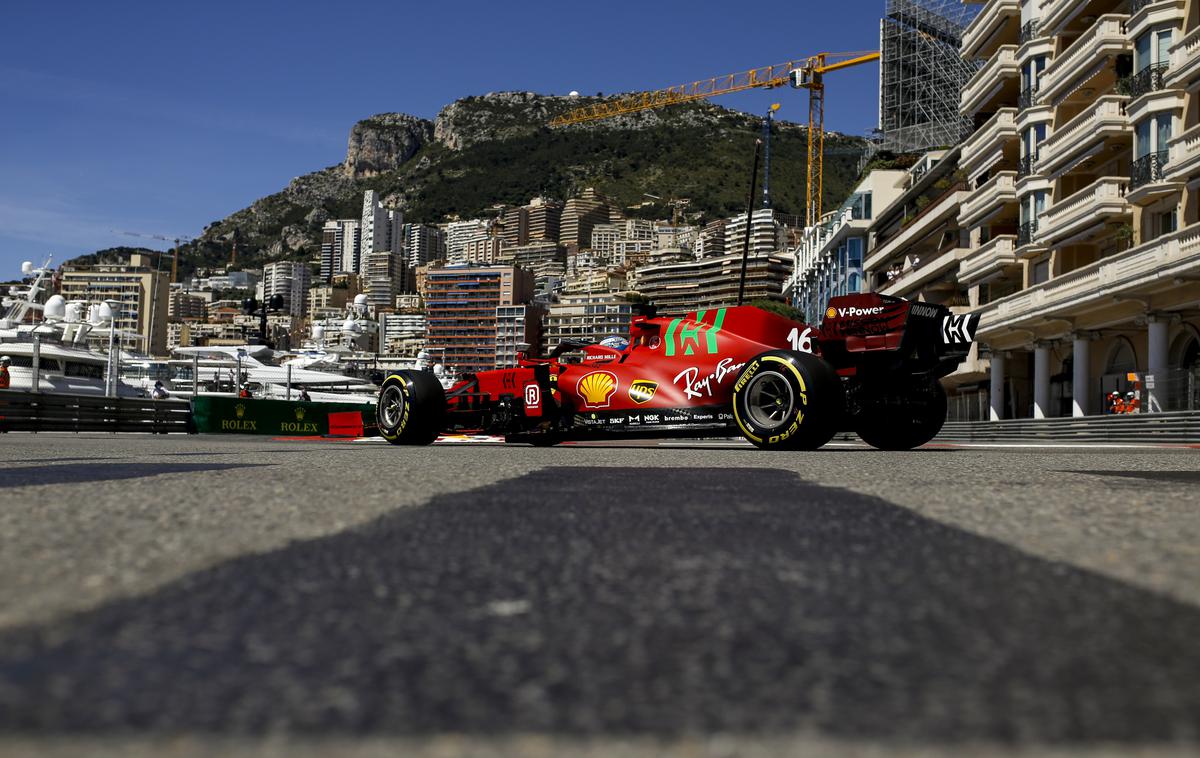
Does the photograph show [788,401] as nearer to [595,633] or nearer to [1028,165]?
[595,633]

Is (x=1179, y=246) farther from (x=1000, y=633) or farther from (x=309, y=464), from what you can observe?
(x=1000, y=633)

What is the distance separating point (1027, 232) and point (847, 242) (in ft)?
114

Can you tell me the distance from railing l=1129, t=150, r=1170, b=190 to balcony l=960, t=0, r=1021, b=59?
12.5 meters

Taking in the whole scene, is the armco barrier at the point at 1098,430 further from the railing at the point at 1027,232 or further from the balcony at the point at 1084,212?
the railing at the point at 1027,232

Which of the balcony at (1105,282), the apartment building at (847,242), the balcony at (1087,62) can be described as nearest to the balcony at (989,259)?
the balcony at (1105,282)

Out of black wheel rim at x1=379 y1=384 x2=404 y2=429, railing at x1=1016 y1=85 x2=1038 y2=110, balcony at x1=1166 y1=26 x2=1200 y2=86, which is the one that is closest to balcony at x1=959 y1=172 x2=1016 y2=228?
railing at x1=1016 y1=85 x2=1038 y2=110

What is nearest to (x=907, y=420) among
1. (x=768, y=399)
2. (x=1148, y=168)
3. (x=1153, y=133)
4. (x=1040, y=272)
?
(x=768, y=399)

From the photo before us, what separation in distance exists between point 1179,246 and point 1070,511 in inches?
976

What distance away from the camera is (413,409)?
14.2 metres

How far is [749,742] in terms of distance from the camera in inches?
40.5

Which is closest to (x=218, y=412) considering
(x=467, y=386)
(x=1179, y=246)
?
(x=467, y=386)

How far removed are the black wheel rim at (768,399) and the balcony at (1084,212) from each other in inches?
945

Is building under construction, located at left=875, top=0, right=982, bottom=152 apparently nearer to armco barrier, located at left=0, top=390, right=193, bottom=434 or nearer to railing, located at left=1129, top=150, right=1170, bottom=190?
railing, located at left=1129, top=150, right=1170, bottom=190

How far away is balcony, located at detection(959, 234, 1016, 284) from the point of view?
38062 millimetres
